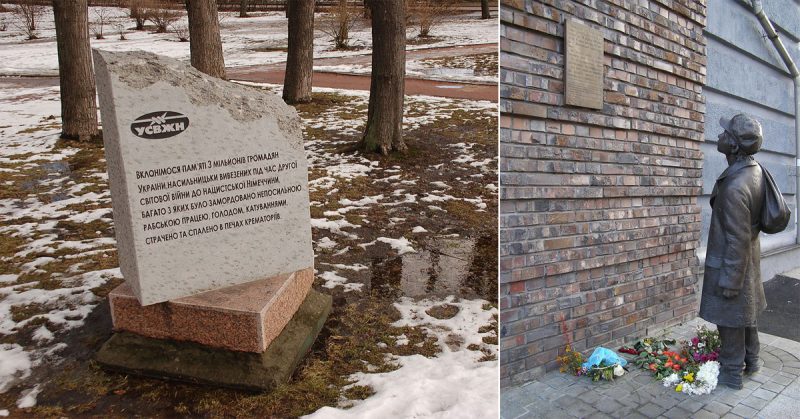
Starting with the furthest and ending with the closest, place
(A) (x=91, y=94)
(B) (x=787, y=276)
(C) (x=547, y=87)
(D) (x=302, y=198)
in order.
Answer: (A) (x=91, y=94)
(B) (x=787, y=276)
(D) (x=302, y=198)
(C) (x=547, y=87)

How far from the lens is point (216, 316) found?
269 centimetres

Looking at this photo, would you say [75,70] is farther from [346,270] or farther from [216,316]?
[216,316]

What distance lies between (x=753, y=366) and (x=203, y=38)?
6999 mm

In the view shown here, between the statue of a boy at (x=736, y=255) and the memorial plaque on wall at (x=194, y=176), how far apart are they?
214 cm

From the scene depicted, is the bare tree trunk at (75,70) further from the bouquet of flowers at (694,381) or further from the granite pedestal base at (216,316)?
the bouquet of flowers at (694,381)

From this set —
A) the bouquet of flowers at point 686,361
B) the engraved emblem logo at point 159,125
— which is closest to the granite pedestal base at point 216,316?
the engraved emblem logo at point 159,125

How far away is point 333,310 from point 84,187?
3.77 meters

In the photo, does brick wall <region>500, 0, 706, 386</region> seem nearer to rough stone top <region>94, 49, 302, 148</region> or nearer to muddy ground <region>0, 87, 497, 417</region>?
muddy ground <region>0, 87, 497, 417</region>

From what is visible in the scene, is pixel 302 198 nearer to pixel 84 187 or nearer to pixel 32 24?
pixel 84 187

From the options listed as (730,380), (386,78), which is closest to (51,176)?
(386,78)

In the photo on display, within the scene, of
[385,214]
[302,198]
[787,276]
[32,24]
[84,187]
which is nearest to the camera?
[302,198]

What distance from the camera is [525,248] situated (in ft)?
9.20

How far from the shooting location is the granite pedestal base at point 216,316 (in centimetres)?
268

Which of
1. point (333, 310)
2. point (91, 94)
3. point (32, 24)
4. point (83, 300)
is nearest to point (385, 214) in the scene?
point (333, 310)
